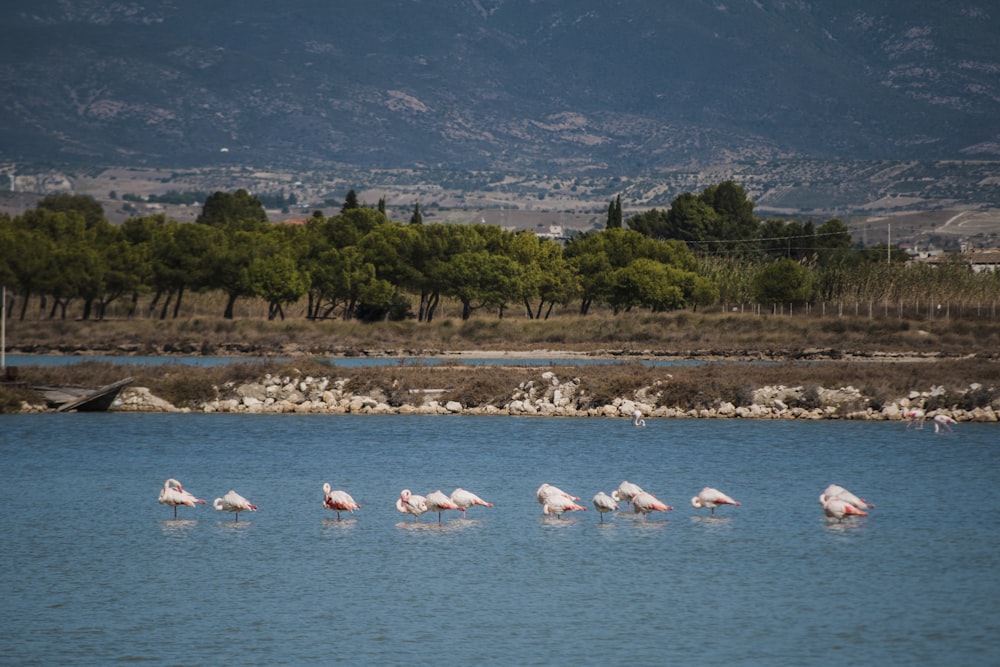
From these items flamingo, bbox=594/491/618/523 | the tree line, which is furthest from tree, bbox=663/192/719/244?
flamingo, bbox=594/491/618/523

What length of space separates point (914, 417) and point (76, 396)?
22.7 meters

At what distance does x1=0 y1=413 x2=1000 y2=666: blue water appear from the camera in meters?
16.7

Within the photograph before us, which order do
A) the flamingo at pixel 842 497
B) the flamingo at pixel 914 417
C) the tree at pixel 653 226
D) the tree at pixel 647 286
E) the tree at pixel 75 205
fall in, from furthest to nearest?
the tree at pixel 75 205 → the tree at pixel 653 226 → the tree at pixel 647 286 → the flamingo at pixel 914 417 → the flamingo at pixel 842 497

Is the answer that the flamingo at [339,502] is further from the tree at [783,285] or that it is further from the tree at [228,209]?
the tree at [228,209]

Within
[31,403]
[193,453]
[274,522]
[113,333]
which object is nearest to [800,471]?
[274,522]

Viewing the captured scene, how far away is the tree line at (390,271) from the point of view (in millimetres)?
82688

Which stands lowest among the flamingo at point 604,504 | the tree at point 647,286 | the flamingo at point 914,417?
the flamingo at point 604,504

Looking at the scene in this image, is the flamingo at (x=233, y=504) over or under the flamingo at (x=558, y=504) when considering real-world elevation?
under

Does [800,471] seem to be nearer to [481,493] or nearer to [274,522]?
[481,493]

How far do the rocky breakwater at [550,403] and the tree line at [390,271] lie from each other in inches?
1601

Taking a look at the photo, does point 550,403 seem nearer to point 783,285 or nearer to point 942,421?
point 942,421

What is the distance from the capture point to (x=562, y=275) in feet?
280

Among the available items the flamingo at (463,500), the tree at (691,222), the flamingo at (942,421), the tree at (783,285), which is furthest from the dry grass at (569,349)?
the tree at (691,222)

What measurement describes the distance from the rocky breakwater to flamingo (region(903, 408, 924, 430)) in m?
0.26
